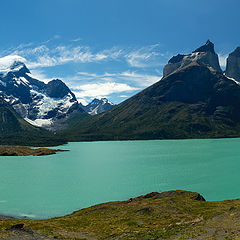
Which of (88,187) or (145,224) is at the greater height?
(145,224)

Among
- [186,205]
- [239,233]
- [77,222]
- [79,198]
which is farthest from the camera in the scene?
[79,198]

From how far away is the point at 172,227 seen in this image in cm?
4231

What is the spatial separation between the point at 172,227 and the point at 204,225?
202 inches

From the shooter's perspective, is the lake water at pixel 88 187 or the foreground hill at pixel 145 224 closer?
the foreground hill at pixel 145 224

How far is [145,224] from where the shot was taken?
47250mm

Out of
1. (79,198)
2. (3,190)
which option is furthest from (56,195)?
(3,190)

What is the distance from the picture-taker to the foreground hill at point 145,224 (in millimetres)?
38875

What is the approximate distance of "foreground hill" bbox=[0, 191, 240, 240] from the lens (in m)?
38.9

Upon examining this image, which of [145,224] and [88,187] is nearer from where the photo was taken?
[145,224]

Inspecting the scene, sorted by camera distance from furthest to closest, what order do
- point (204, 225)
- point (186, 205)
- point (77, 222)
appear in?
point (186, 205), point (77, 222), point (204, 225)

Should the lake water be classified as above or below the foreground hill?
below

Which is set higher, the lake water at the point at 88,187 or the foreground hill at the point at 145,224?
the foreground hill at the point at 145,224

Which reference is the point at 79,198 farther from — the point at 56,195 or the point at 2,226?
the point at 2,226

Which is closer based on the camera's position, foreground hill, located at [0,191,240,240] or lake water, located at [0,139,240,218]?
foreground hill, located at [0,191,240,240]
